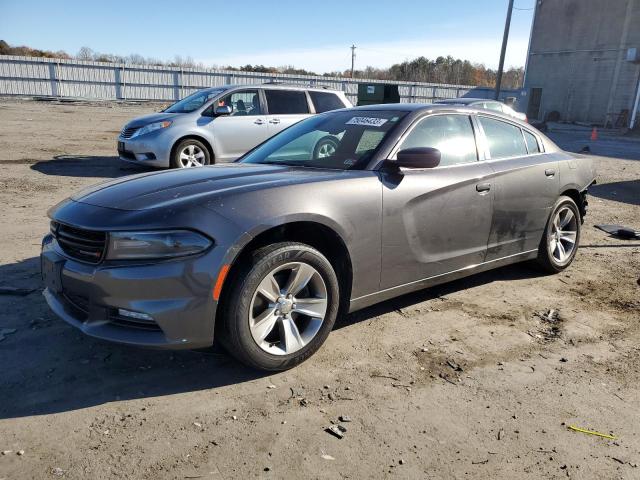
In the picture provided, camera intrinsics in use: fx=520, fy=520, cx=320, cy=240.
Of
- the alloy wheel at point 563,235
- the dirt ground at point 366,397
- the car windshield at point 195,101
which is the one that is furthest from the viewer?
the car windshield at point 195,101

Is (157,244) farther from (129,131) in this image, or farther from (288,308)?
(129,131)

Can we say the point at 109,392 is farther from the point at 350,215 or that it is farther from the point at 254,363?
the point at 350,215

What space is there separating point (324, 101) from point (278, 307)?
8.26 meters

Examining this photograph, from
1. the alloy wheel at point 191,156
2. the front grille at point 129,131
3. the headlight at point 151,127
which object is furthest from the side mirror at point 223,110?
the front grille at point 129,131

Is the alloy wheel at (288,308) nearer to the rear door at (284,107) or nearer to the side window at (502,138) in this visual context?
the side window at (502,138)

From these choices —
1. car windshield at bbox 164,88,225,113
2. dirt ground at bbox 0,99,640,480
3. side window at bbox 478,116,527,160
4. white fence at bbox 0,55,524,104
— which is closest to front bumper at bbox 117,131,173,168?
car windshield at bbox 164,88,225,113

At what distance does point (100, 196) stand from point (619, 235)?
651cm

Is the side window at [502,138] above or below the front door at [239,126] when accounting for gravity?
above

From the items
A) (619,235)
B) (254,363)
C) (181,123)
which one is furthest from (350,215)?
(181,123)

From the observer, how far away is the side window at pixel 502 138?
15.0 ft

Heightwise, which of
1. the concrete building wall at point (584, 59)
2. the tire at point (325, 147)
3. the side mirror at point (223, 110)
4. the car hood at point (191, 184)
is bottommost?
the car hood at point (191, 184)

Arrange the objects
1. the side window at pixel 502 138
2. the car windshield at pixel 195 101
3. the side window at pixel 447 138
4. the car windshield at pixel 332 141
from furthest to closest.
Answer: the car windshield at pixel 195 101 < the side window at pixel 502 138 < the side window at pixel 447 138 < the car windshield at pixel 332 141

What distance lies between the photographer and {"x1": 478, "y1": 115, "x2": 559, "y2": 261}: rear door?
14.6ft

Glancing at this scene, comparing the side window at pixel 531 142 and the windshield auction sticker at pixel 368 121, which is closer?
the windshield auction sticker at pixel 368 121
